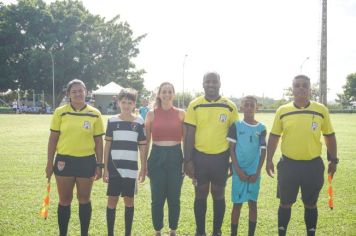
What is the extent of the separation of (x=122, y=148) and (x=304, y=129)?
7.61ft

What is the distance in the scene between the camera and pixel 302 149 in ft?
15.5

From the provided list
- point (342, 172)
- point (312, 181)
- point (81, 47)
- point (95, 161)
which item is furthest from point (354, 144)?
point (81, 47)

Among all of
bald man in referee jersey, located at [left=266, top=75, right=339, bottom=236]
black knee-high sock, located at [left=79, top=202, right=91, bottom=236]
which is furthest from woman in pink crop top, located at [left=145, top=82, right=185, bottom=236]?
bald man in referee jersey, located at [left=266, top=75, right=339, bottom=236]

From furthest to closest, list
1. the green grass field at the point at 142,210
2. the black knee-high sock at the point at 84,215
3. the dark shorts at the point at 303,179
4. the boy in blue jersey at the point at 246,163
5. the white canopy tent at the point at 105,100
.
Answer: the white canopy tent at the point at 105,100 → the green grass field at the point at 142,210 → the boy in blue jersey at the point at 246,163 → the black knee-high sock at the point at 84,215 → the dark shorts at the point at 303,179

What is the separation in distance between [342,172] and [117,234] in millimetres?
6836

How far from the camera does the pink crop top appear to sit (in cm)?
509

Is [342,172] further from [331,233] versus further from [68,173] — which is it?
[68,173]

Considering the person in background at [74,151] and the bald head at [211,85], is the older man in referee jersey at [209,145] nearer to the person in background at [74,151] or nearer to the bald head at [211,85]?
the bald head at [211,85]

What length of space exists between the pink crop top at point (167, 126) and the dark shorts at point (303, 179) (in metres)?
1.44

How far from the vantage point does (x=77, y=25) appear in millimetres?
58125

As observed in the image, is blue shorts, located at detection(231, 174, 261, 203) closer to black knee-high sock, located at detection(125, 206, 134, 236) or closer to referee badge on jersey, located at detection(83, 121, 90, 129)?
black knee-high sock, located at detection(125, 206, 134, 236)

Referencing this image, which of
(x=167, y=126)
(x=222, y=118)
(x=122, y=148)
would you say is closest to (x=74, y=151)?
(x=122, y=148)

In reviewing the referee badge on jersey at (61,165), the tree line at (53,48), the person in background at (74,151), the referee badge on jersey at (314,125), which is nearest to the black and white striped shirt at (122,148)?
the person in background at (74,151)

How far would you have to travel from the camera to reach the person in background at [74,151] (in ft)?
15.6
